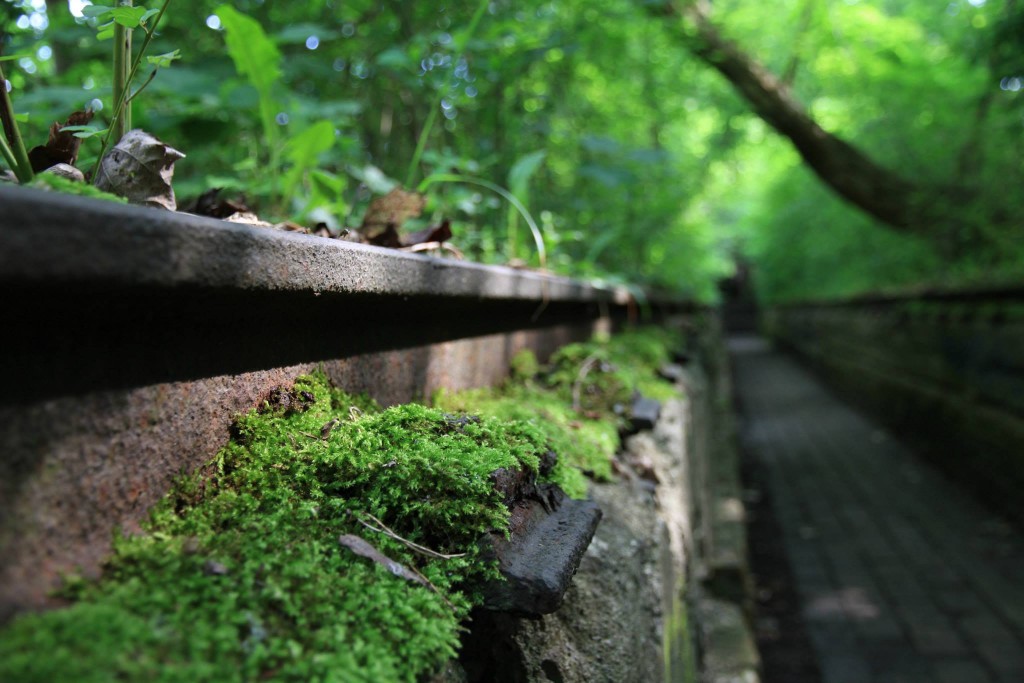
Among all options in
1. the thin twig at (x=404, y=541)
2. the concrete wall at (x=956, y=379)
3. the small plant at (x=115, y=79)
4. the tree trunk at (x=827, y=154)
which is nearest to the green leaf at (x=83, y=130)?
the small plant at (x=115, y=79)

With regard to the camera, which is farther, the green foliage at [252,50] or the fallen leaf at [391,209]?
the green foliage at [252,50]

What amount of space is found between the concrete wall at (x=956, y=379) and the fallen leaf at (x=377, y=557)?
649cm

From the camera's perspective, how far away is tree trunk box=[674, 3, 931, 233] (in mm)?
7793

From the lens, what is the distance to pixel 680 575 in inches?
77.4

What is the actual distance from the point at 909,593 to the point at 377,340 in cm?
460

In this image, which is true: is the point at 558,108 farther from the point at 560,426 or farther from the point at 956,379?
the point at 956,379

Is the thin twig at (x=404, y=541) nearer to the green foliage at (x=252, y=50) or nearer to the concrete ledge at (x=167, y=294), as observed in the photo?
the concrete ledge at (x=167, y=294)

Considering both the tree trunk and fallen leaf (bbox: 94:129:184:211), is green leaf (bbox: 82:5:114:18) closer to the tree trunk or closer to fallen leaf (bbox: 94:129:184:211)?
fallen leaf (bbox: 94:129:184:211)

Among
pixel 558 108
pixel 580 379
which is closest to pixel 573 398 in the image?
pixel 580 379

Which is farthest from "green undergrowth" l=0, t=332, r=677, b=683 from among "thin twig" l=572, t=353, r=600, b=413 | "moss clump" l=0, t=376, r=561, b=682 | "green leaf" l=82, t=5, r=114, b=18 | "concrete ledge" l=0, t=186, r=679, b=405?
"thin twig" l=572, t=353, r=600, b=413

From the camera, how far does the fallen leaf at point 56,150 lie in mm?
1149

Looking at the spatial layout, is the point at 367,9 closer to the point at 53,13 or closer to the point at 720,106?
the point at 53,13

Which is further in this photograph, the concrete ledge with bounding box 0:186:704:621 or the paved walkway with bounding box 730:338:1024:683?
the paved walkway with bounding box 730:338:1024:683

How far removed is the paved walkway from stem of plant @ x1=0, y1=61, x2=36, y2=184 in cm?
400
